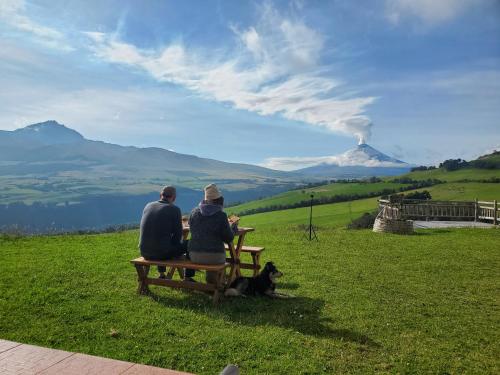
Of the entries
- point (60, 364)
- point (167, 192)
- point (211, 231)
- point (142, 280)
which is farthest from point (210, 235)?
point (60, 364)

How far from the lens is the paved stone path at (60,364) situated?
3.90 metres

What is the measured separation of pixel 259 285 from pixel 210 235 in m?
1.20

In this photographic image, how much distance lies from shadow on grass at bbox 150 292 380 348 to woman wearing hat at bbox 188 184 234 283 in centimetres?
63

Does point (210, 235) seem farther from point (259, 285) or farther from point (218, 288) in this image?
point (259, 285)

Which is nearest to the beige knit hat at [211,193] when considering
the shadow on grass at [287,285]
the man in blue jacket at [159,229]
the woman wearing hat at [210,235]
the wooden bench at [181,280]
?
the woman wearing hat at [210,235]

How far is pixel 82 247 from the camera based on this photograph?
1190cm

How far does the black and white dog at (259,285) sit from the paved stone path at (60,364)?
3.01 metres

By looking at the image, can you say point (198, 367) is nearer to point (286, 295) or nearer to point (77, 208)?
point (286, 295)

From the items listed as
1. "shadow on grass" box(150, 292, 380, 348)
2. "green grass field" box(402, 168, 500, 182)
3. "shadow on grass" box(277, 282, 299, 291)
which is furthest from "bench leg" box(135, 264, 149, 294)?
"green grass field" box(402, 168, 500, 182)

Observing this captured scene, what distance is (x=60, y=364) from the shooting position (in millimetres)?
4035

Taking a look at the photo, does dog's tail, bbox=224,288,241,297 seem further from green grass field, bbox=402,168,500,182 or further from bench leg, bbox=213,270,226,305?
green grass field, bbox=402,168,500,182

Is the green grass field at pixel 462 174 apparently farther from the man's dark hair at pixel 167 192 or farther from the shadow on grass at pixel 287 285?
the man's dark hair at pixel 167 192

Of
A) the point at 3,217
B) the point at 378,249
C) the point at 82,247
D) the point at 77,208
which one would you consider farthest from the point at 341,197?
the point at 77,208

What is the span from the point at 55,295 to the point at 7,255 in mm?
4401
